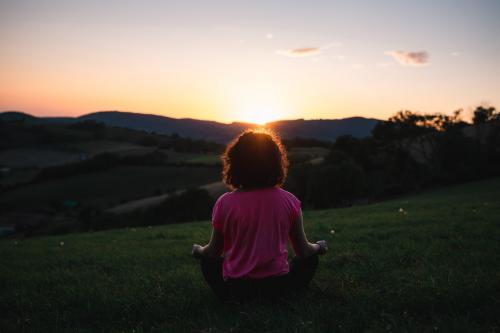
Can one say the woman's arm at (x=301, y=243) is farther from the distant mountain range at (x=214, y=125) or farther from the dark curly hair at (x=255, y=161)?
the distant mountain range at (x=214, y=125)

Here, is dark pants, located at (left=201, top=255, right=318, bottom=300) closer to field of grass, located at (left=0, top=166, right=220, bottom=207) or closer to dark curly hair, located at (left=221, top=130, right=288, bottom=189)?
dark curly hair, located at (left=221, top=130, right=288, bottom=189)

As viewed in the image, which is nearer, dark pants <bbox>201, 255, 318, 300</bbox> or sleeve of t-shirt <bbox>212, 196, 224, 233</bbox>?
sleeve of t-shirt <bbox>212, 196, 224, 233</bbox>

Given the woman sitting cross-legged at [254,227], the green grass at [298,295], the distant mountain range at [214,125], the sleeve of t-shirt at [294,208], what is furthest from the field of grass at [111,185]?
the sleeve of t-shirt at [294,208]

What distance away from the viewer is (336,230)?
11586mm

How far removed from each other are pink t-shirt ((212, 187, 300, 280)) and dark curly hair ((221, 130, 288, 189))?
0.38 ft

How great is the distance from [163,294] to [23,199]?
66495 millimetres

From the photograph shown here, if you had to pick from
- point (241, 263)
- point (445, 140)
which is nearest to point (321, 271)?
point (241, 263)

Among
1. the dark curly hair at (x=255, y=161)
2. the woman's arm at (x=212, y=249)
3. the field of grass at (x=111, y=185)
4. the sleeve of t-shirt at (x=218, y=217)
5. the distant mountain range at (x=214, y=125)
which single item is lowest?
the field of grass at (x=111, y=185)

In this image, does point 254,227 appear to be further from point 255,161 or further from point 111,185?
point 111,185

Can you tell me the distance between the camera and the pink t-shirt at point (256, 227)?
14.6 ft

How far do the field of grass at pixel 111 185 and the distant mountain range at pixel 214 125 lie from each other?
14381 mm

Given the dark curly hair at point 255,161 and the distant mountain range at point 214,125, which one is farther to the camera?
the distant mountain range at point 214,125

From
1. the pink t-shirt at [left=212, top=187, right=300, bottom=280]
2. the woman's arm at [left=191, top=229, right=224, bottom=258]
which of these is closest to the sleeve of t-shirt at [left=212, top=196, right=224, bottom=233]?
the pink t-shirt at [left=212, top=187, right=300, bottom=280]

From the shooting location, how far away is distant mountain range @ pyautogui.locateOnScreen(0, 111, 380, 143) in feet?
314
